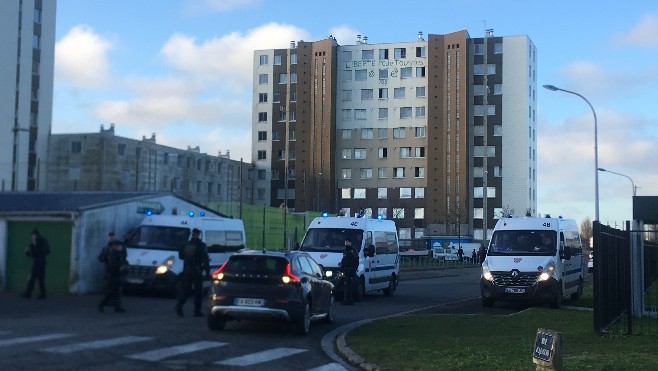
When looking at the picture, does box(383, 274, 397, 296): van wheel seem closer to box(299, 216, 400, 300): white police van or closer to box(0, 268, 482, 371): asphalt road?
box(299, 216, 400, 300): white police van

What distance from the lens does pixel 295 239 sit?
149 ft

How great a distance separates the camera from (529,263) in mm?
23422

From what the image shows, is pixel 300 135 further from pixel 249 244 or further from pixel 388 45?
pixel 249 244

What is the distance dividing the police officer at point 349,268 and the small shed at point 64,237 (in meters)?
7.62

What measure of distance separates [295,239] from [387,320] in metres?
27.2

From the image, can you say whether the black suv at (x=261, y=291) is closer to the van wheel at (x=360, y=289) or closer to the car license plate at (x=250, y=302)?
the car license plate at (x=250, y=302)

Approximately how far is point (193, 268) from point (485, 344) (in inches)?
278

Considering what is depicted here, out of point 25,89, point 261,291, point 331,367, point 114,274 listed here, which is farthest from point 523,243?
point 25,89

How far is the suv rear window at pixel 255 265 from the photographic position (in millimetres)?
15812

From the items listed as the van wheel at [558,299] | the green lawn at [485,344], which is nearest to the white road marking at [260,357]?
the green lawn at [485,344]

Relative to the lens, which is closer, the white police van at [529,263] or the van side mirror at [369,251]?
the white police van at [529,263]

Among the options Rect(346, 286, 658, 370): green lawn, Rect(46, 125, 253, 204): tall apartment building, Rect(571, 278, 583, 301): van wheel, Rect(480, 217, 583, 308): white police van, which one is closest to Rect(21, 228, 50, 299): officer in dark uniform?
Rect(346, 286, 658, 370): green lawn

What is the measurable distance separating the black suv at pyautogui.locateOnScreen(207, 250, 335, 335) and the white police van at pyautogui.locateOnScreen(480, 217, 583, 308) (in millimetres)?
8623

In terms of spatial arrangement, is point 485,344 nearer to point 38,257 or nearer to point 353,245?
point 353,245
